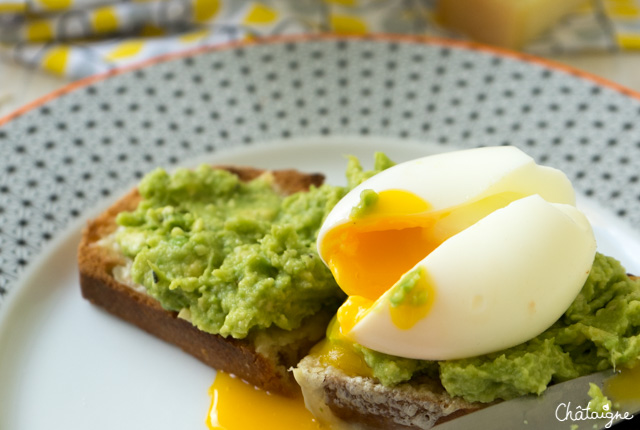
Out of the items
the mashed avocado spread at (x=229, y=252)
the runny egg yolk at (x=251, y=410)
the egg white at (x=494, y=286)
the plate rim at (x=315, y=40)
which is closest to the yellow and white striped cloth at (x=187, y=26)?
the plate rim at (x=315, y=40)

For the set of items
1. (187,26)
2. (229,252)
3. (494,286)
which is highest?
(187,26)

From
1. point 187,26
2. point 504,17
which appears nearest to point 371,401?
point 504,17

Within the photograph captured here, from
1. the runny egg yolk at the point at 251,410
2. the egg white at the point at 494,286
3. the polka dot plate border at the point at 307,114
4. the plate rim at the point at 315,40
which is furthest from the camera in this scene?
the plate rim at the point at 315,40

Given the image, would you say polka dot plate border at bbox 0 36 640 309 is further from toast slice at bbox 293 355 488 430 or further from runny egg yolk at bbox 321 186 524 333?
toast slice at bbox 293 355 488 430

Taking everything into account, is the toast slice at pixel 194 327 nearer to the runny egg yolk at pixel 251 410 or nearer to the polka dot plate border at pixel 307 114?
the runny egg yolk at pixel 251 410

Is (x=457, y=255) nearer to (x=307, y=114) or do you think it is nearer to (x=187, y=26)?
(x=307, y=114)

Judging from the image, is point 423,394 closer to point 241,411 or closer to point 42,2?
point 241,411

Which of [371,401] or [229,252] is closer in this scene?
[371,401]
